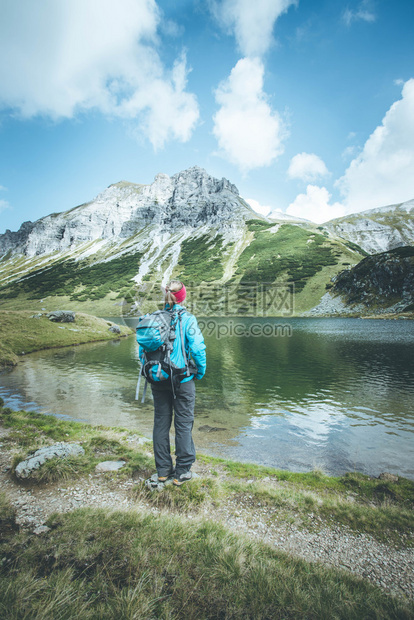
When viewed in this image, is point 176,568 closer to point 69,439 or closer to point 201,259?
point 69,439

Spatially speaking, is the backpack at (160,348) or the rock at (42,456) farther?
the rock at (42,456)

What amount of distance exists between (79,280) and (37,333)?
11796cm

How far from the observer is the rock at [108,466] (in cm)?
672

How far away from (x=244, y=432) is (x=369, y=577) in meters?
7.82

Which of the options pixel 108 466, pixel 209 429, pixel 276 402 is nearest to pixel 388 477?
pixel 209 429

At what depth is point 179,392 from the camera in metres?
5.88

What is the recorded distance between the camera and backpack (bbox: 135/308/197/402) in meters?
5.64

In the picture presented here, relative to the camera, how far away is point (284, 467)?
8688 mm

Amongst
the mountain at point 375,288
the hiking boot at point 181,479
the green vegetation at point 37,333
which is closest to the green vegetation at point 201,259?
the mountain at point 375,288

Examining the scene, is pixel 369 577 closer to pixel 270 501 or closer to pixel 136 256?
pixel 270 501

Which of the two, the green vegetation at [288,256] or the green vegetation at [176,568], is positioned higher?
the green vegetation at [288,256]

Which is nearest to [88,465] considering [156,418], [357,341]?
[156,418]

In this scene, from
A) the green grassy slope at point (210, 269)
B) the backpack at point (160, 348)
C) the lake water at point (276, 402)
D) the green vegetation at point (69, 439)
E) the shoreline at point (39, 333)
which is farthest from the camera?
the green grassy slope at point (210, 269)

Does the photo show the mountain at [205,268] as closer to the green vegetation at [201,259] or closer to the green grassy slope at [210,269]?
the green grassy slope at [210,269]
